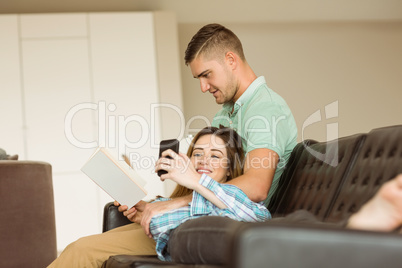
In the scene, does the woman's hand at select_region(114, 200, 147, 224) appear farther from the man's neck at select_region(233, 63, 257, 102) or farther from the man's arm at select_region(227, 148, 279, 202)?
the man's neck at select_region(233, 63, 257, 102)

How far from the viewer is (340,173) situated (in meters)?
1.92

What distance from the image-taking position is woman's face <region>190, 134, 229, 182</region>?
7.07 ft

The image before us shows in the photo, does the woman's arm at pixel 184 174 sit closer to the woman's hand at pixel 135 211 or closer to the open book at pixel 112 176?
the open book at pixel 112 176

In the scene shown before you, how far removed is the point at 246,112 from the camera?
7.78 ft

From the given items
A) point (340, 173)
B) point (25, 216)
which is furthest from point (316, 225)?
point (25, 216)

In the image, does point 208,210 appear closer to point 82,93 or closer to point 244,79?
point 244,79

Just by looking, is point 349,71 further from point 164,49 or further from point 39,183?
point 39,183

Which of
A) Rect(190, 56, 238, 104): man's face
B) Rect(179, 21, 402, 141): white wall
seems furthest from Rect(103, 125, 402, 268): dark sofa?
Rect(179, 21, 402, 141): white wall

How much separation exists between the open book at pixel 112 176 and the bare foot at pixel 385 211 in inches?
43.2

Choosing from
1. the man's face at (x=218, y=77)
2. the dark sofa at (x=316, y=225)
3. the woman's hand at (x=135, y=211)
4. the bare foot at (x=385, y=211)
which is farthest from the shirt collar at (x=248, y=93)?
the bare foot at (x=385, y=211)

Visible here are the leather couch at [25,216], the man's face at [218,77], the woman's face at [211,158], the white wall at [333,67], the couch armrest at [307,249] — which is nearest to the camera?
the couch armrest at [307,249]

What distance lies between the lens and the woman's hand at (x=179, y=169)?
6.06 feet

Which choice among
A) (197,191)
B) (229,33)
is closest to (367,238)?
(197,191)

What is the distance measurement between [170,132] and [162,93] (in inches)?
15.5
